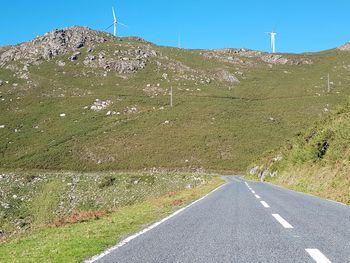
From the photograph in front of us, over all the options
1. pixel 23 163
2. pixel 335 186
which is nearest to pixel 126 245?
pixel 335 186

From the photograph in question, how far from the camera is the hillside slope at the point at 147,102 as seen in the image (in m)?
93.7

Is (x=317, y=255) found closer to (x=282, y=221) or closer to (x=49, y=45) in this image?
(x=282, y=221)

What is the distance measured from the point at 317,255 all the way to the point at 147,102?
123502mm

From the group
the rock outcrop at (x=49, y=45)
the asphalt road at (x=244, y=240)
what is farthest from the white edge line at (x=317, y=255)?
the rock outcrop at (x=49, y=45)

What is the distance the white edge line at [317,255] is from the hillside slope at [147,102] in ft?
151

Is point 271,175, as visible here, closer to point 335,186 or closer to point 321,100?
point 335,186

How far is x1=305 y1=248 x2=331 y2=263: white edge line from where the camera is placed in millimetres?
6397

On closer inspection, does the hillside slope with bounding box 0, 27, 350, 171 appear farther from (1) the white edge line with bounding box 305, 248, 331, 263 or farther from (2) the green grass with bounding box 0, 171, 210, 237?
(1) the white edge line with bounding box 305, 248, 331, 263

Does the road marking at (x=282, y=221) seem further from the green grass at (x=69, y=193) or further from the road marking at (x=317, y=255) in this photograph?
the green grass at (x=69, y=193)

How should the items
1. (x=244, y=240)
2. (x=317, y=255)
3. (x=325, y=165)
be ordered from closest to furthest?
1. (x=317, y=255)
2. (x=244, y=240)
3. (x=325, y=165)

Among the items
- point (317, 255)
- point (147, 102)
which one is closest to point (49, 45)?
point (147, 102)

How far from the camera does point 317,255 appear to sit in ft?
22.3

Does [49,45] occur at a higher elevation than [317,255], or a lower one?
higher

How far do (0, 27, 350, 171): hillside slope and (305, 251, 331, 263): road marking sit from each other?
46104mm
